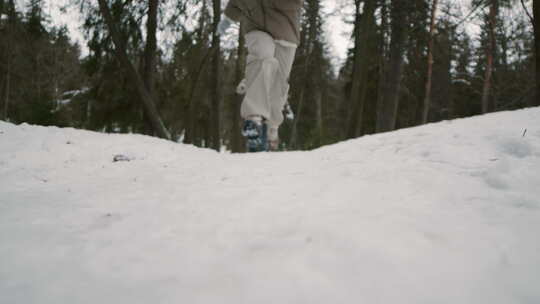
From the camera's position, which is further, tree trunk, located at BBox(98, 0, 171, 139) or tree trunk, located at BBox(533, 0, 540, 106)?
tree trunk, located at BBox(98, 0, 171, 139)

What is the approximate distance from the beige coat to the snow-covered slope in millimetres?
2104

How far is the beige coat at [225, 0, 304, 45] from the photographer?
3.27 metres

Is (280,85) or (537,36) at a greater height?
(537,36)

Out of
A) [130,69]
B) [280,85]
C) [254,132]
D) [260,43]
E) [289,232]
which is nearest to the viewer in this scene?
[289,232]

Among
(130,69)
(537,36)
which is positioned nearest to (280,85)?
(130,69)

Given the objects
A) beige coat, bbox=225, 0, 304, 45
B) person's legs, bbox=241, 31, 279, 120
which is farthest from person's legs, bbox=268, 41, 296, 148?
person's legs, bbox=241, 31, 279, 120

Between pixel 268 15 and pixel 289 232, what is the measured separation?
9.54 feet

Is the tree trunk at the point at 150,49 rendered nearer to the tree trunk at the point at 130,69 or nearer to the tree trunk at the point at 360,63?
the tree trunk at the point at 130,69

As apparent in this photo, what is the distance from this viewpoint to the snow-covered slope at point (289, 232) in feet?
2.30

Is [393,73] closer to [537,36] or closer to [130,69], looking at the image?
[537,36]

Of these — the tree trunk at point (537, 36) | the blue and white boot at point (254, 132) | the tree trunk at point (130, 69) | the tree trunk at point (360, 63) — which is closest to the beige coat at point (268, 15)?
the blue and white boot at point (254, 132)

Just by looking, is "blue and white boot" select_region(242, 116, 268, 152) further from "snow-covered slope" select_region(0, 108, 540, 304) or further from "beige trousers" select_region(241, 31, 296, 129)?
"snow-covered slope" select_region(0, 108, 540, 304)

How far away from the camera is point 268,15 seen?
3.29 metres

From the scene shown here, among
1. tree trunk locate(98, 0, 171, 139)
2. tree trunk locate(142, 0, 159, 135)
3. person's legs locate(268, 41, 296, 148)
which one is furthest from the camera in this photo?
tree trunk locate(142, 0, 159, 135)
